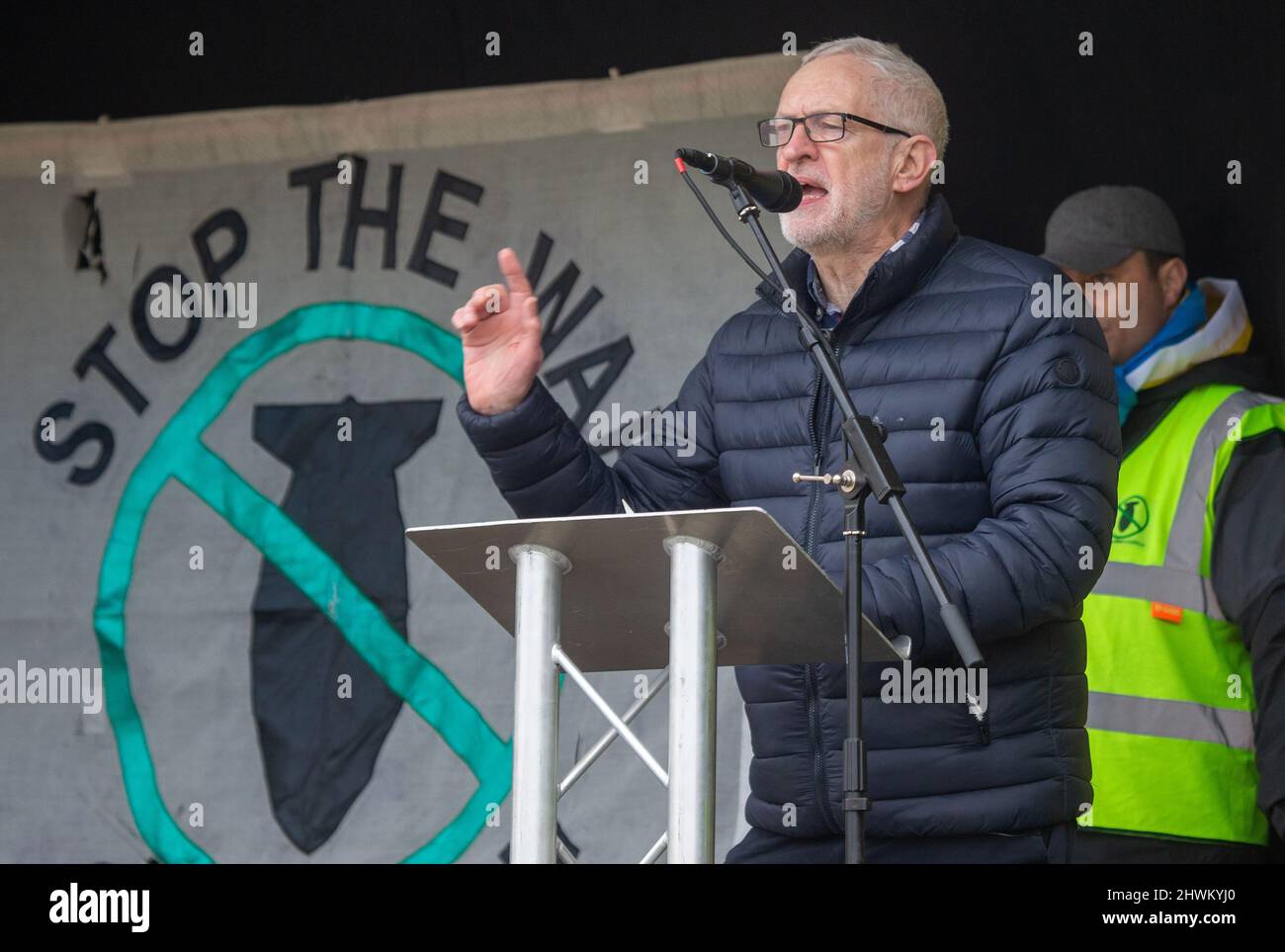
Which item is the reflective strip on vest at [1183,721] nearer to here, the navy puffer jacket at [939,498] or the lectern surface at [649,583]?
the navy puffer jacket at [939,498]

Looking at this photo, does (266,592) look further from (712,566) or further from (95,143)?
(712,566)

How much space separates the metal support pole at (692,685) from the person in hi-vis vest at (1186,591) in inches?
61.7

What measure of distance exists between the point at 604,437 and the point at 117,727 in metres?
1.53

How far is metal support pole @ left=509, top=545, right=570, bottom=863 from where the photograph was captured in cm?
209

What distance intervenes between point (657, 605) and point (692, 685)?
0.20m

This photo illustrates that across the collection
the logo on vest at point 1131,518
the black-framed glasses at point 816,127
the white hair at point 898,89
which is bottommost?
the logo on vest at point 1131,518

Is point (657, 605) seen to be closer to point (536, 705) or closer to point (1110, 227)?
point (536, 705)

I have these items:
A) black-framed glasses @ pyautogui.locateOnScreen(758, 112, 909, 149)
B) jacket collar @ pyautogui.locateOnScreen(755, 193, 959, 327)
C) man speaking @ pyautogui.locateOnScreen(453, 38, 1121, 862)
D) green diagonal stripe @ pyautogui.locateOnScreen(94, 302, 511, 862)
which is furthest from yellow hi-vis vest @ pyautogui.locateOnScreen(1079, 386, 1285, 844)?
green diagonal stripe @ pyautogui.locateOnScreen(94, 302, 511, 862)

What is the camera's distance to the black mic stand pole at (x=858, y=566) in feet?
6.88

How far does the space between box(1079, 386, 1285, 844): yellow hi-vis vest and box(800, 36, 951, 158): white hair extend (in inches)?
39.8

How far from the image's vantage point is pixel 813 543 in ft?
8.50


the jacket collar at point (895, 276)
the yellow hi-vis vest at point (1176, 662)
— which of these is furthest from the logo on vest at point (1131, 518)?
the jacket collar at point (895, 276)

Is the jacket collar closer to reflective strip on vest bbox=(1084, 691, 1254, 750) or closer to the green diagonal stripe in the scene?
reflective strip on vest bbox=(1084, 691, 1254, 750)
